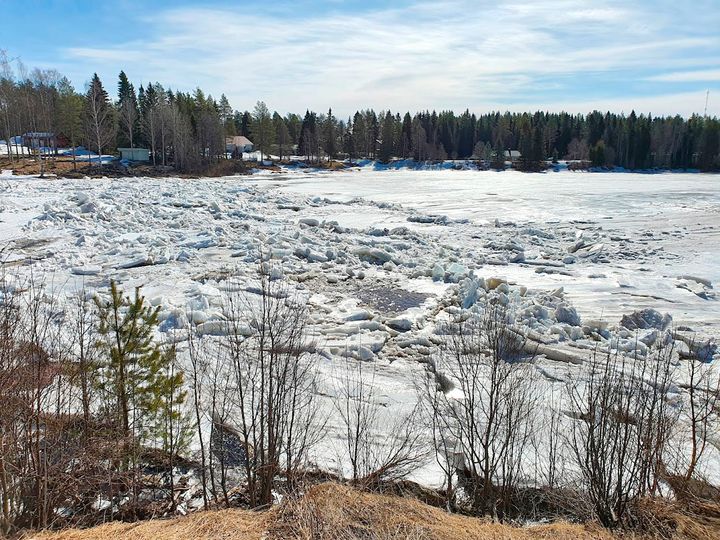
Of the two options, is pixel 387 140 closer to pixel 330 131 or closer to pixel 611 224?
pixel 330 131

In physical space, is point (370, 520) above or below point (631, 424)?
below

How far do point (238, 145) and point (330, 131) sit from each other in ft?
55.9

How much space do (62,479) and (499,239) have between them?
863 inches

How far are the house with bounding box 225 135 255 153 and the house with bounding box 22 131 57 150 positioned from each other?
29.8 meters

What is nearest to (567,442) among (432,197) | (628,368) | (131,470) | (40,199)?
(628,368)

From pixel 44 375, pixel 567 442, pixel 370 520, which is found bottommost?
pixel 370 520

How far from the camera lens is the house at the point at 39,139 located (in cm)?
6064

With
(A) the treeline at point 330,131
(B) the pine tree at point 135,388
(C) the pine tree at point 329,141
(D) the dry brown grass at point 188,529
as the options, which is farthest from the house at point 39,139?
(D) the dry brown grass at point 188,529

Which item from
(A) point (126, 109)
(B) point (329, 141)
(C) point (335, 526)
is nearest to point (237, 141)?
(B) point (329, 141)

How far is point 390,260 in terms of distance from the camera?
1945 centimetres

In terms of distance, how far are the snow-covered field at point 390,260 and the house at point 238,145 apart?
58277 mm

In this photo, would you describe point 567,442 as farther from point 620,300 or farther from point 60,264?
point 60,264

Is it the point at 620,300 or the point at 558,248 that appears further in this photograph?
the point at 558,248

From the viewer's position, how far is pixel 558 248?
23.5 metres
